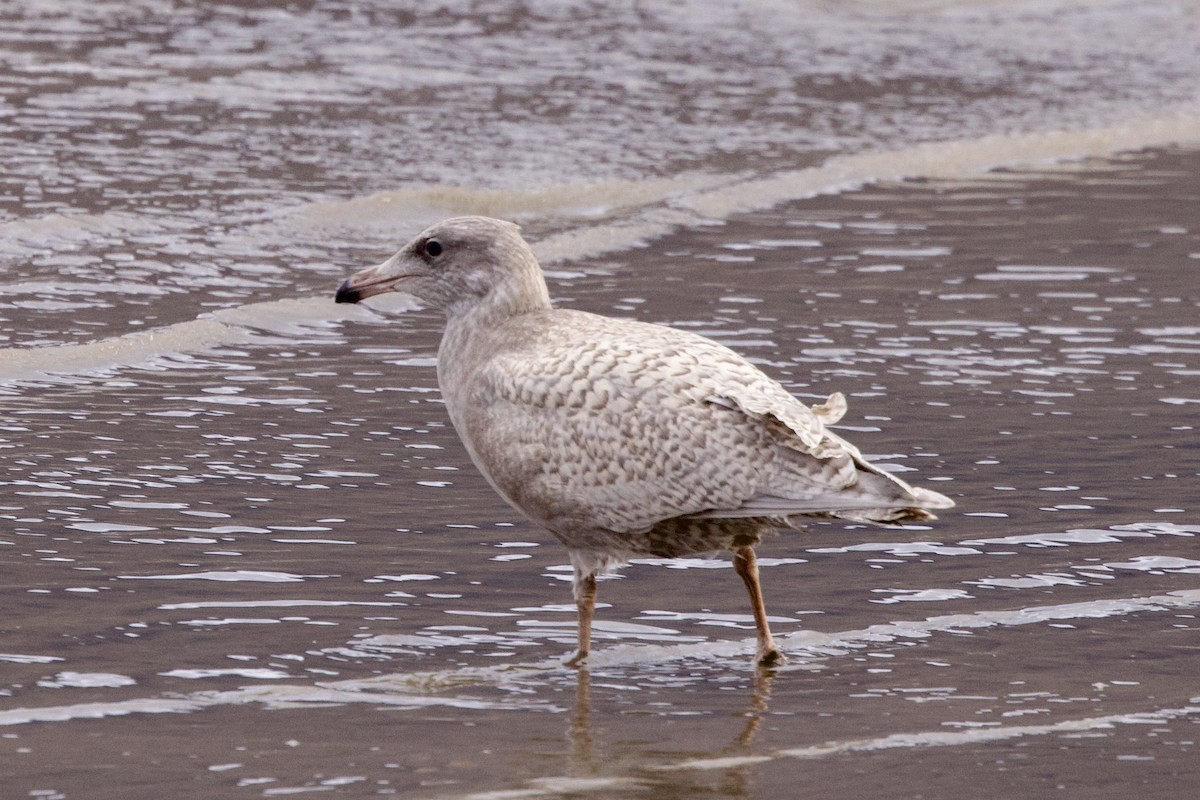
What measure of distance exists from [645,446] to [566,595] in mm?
935

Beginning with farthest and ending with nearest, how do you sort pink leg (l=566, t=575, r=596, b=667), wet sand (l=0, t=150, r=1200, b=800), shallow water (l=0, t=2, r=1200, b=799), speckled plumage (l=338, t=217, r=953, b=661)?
pink leg (l=566, t=575, r=596, b=667) < speckled plumage (l=338, t=217, r=953, b=661) < shallow water (l=0, t=2, r=1200, b=799) < wet sand (l=0, t=150, r=1200, b=800)

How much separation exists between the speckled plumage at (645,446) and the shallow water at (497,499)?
0.44 m

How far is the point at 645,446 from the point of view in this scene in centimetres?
587

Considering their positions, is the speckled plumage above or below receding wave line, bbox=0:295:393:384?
above

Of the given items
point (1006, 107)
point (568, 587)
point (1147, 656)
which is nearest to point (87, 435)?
point (568, 587)

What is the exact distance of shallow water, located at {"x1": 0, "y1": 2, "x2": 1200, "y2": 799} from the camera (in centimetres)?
539

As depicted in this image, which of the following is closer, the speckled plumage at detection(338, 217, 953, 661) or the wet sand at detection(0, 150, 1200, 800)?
the wet sand at detection(0, 150, 1200, 800)

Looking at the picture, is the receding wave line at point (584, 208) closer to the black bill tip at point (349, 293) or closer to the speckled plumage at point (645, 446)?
the black bill tip at point (349, 293)

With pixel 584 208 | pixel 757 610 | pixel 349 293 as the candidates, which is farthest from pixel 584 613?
pixel 584 208

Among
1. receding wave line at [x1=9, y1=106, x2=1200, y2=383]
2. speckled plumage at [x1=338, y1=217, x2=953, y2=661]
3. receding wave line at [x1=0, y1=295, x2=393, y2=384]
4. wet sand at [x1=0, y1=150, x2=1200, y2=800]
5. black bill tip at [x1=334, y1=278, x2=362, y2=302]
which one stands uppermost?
black bill tip at [x1=334, y1=278, x2=362, y2=302]

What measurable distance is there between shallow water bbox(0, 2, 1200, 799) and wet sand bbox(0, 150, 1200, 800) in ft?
0.06

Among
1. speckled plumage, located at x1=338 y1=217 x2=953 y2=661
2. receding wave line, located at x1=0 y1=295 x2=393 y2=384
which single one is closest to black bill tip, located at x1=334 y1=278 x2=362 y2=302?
speckled plumage, located at x1=338 y1=217 x2=953 y2=661

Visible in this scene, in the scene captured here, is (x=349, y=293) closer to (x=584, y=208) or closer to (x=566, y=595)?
(x=566, y=595)

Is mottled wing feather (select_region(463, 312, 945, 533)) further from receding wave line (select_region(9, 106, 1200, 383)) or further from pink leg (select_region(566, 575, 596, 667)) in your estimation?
receding wave line (select_region(9, 106, 1200, 383))
